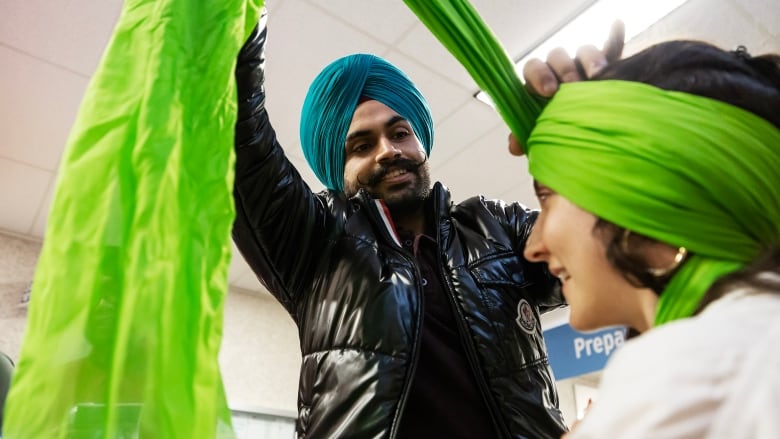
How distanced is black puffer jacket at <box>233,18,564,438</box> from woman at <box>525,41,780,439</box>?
254 millimetres

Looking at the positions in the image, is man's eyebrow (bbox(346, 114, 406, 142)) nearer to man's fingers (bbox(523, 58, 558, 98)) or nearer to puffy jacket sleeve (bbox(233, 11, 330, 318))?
puffy jacket sleeve (bbox(233, 11, 330, 318))

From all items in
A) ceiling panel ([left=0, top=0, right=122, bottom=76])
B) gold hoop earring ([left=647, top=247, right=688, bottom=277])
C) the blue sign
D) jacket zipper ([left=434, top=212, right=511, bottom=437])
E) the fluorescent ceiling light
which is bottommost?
the blue sign

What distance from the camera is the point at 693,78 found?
1.78 feet

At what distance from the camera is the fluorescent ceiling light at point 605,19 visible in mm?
1939

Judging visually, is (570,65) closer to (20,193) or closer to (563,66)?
(563,66)

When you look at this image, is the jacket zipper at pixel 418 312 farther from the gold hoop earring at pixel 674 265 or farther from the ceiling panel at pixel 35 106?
the ceiling panel at pixel 35 106

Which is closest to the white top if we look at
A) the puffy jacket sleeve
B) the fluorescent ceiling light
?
the puffy jacket sleeve

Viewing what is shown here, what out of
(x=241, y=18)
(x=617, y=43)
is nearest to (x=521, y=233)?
(x=617, y=43)

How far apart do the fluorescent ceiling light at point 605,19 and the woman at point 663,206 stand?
1366 millimetres

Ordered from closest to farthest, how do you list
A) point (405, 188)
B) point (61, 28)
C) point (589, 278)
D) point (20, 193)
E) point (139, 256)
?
point (139, 256) → point (589, 278) → point (405, 188) → point (61, 28) → point (20, 193)

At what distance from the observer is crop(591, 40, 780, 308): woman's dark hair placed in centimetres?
52

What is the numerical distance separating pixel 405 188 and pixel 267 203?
0.96 ft

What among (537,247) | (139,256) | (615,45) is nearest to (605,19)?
(615,45)

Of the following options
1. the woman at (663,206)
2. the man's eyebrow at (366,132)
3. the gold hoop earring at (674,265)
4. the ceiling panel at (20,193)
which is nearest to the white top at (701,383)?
the woman at (663,206)
